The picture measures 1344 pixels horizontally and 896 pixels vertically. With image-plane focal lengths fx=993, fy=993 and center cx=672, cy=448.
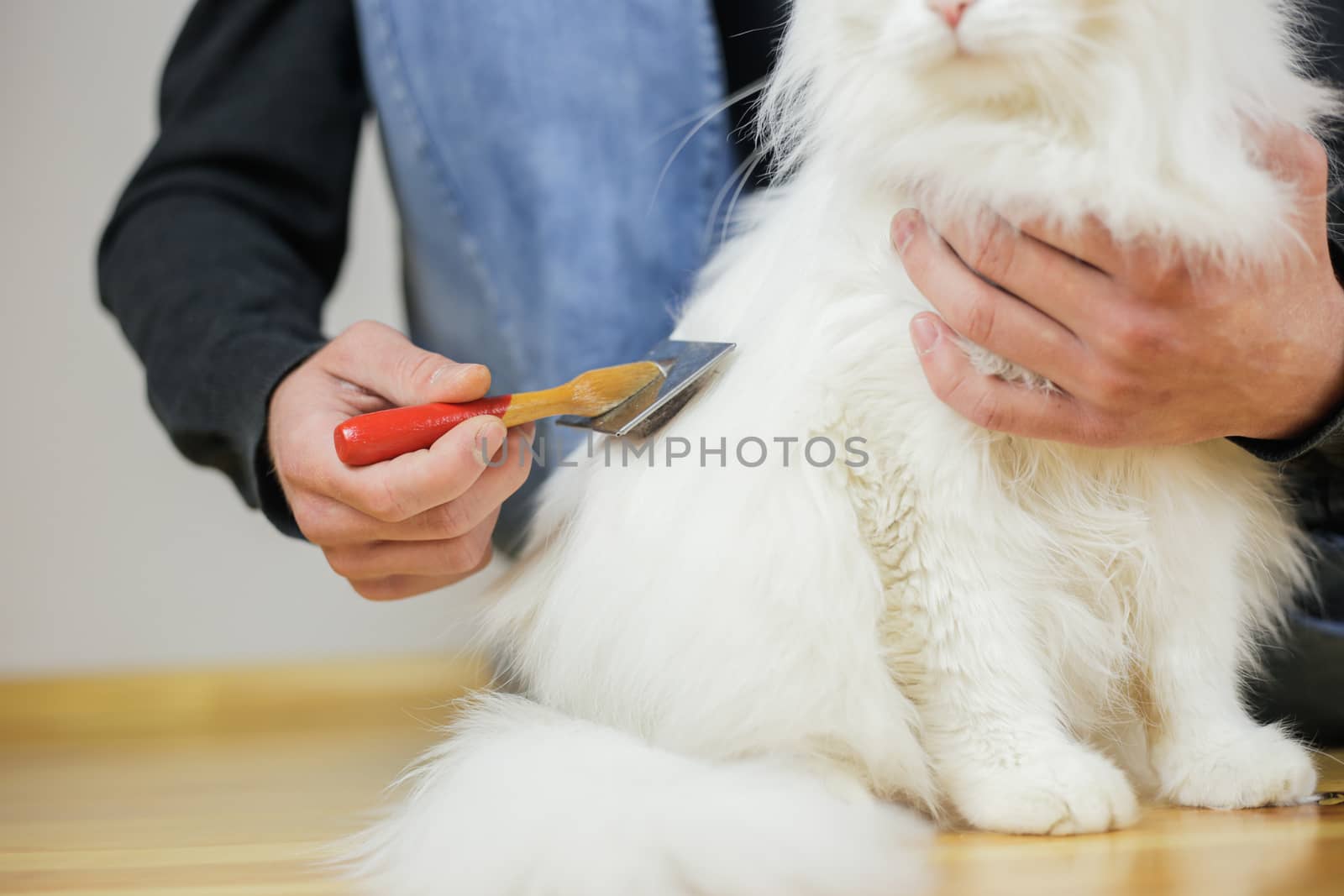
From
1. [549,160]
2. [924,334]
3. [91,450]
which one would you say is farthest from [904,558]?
[91,450]

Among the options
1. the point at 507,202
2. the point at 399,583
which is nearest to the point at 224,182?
the point at 507,202

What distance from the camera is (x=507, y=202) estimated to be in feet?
4.55

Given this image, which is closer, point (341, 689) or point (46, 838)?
point (46, 838)

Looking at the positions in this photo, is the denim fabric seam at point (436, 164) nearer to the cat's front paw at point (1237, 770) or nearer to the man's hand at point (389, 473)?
the man's hand at point (389, 473)

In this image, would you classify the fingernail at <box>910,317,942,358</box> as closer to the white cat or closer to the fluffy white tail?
the white cat

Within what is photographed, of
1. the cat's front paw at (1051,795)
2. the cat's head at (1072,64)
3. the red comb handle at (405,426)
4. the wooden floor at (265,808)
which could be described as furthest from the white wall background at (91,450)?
Result: the cat's head at (1072,64)

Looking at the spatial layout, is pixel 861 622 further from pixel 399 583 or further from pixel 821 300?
pixel 399 583

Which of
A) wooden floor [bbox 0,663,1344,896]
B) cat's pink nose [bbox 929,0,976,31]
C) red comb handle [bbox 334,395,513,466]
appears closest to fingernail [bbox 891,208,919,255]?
cat's pink nose [bbox 929,0,976,31]

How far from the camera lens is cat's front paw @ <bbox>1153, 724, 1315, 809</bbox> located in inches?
29.9

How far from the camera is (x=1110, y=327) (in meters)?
0.73

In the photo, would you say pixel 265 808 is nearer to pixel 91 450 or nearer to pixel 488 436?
pixel 488 436

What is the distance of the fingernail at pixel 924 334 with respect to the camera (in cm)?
74

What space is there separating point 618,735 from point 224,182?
3.05 feet

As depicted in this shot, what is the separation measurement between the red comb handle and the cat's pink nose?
418 millimetres
